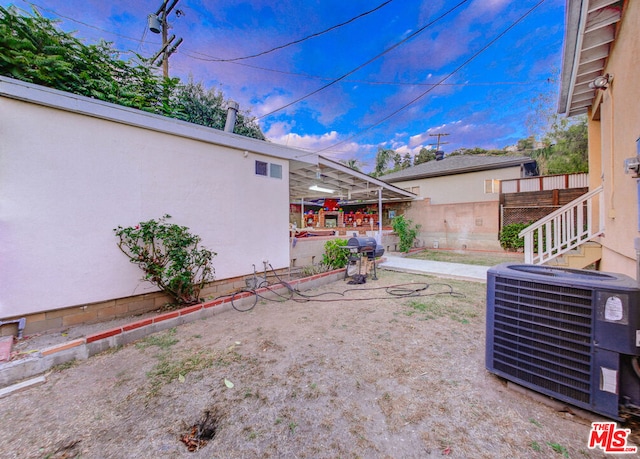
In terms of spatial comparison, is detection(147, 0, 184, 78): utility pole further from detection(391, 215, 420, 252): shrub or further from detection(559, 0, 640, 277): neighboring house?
detection(391, 215, 420, 252): shrub

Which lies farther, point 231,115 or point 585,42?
point 231,115

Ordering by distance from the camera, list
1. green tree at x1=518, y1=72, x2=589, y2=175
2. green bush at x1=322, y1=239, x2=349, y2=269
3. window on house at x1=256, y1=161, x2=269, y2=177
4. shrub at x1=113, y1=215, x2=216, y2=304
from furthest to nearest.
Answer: green tree at x1=518, y1=72, x2=589, y2=175
green bush at x1=322, y1=239, x2=349, y2=269
window on house at x1=256, y1=161, x2=269, y2=177
shrub at x1=113, y1=215, x2=216, y2=304

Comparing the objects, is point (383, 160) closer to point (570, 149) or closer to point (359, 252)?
point (570, 149)

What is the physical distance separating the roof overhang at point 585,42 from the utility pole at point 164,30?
10.2m

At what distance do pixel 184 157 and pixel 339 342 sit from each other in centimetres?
424

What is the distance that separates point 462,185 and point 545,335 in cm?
1374

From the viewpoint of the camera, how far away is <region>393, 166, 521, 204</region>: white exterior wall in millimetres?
12422

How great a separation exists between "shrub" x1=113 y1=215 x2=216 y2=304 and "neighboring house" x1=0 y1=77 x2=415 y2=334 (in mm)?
251

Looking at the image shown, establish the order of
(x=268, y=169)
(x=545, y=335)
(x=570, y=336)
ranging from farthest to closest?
1. (x=268, y=169)
2. (x=545, y=335)
3. (x=570, y=336)

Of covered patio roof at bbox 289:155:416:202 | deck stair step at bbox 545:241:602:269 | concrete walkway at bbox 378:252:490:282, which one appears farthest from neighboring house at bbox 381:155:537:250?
deck stair step at bbox 545:241:602:269

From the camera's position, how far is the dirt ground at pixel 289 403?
5.16 feet

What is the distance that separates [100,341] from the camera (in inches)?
110

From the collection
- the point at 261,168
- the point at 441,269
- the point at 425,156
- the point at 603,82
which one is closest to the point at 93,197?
the point at 261,168

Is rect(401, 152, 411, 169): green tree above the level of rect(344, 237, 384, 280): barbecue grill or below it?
above
